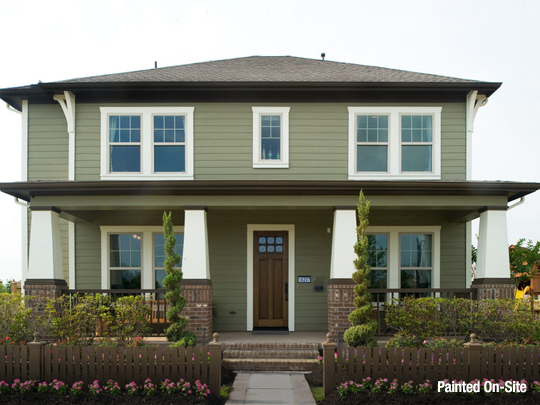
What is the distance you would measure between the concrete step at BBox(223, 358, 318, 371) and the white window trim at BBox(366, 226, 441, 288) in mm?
3625

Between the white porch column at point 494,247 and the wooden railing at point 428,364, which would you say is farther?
the white porch column at point 494,247

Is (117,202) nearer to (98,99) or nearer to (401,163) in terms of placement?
(98,99)

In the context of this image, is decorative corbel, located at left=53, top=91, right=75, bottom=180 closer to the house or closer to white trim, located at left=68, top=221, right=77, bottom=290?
the house

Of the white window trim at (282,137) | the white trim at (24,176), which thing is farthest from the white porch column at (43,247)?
the white window trim at (282,137)

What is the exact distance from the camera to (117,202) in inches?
419

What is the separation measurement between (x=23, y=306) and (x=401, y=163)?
8837mm

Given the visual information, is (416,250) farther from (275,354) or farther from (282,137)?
(275,354)

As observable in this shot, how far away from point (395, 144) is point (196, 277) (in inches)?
225

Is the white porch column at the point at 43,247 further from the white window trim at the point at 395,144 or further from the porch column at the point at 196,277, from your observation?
the white window trim at the point at 395,144

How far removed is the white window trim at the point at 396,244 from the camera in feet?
40.2

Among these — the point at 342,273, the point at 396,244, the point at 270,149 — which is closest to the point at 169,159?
the point at 270,149

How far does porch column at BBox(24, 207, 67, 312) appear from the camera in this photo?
10273mm

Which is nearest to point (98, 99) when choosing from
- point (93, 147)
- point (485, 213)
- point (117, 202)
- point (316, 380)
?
point (93, 147)

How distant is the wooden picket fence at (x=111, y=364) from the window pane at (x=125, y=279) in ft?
14.9
